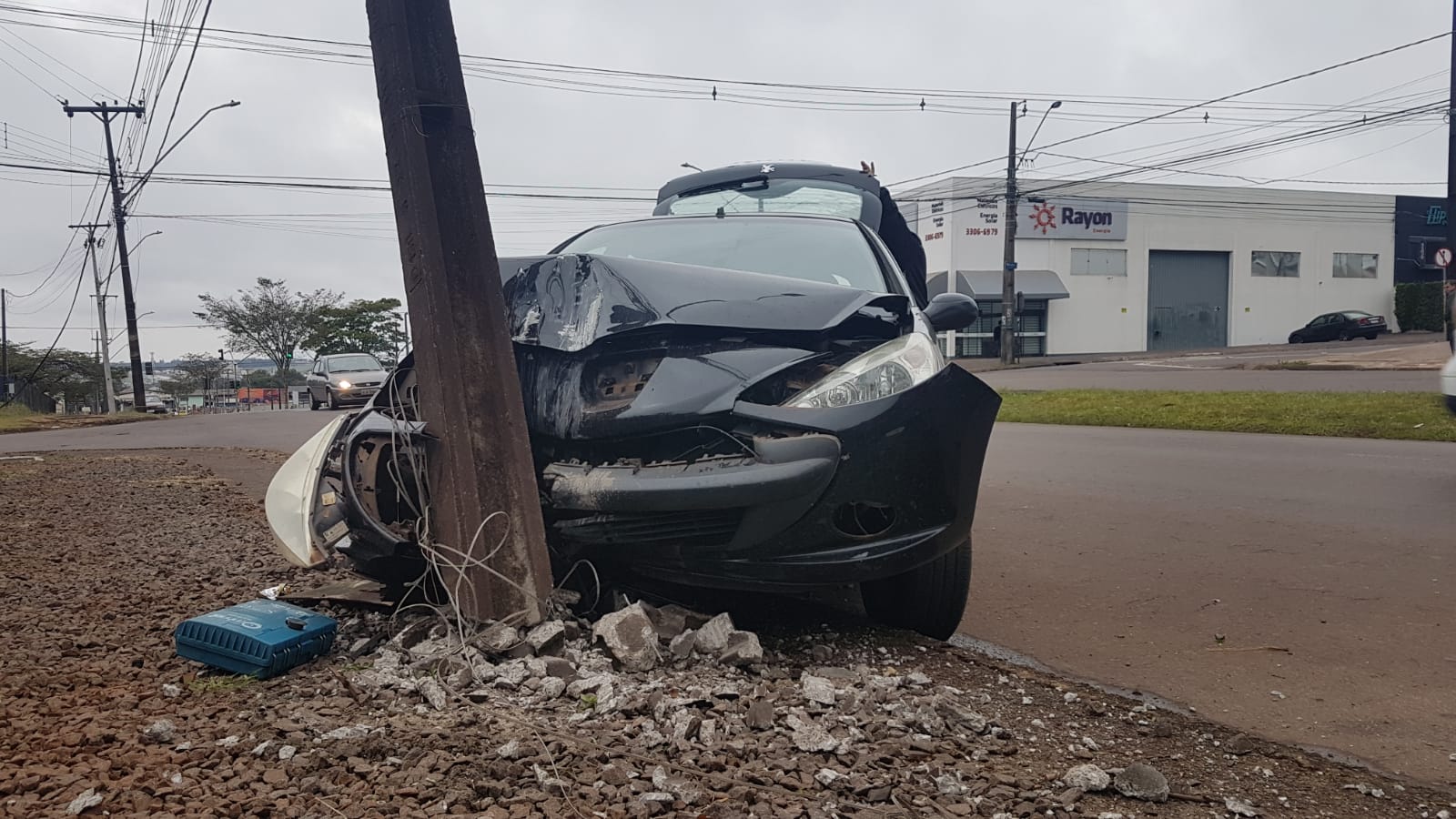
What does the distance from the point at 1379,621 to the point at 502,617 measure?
11.4ft

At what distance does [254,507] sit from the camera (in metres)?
7.14

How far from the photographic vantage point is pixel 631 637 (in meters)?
2.94

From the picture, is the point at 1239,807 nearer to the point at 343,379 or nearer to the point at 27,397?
the point at 343,379

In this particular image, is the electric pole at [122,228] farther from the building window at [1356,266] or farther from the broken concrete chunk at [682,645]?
the building window at [1356,266]

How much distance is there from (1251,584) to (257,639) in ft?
13.8

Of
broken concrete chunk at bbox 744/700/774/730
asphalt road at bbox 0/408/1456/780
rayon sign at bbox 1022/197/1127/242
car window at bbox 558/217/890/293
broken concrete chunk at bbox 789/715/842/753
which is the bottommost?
asphalt road at bbox 0/408/1456/780

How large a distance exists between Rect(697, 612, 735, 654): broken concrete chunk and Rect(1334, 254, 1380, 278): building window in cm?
4898

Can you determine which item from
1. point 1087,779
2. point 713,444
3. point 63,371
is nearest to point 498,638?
point 713,444

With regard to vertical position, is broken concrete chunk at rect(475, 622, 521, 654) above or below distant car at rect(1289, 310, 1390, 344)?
below

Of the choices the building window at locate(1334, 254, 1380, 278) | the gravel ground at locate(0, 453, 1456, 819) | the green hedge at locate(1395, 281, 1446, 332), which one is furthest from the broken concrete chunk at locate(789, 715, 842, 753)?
the building window at locate(1334, 254, 1380, 278)

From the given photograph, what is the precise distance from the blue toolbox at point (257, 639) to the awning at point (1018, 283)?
35.9 metres

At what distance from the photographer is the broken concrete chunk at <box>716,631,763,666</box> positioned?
2.97 meters

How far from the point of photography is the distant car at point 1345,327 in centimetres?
3753

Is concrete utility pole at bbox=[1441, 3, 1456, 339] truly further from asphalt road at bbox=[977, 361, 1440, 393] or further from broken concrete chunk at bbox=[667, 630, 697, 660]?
broken concrete chunk at bbox=[667, 630, 697, 660]
